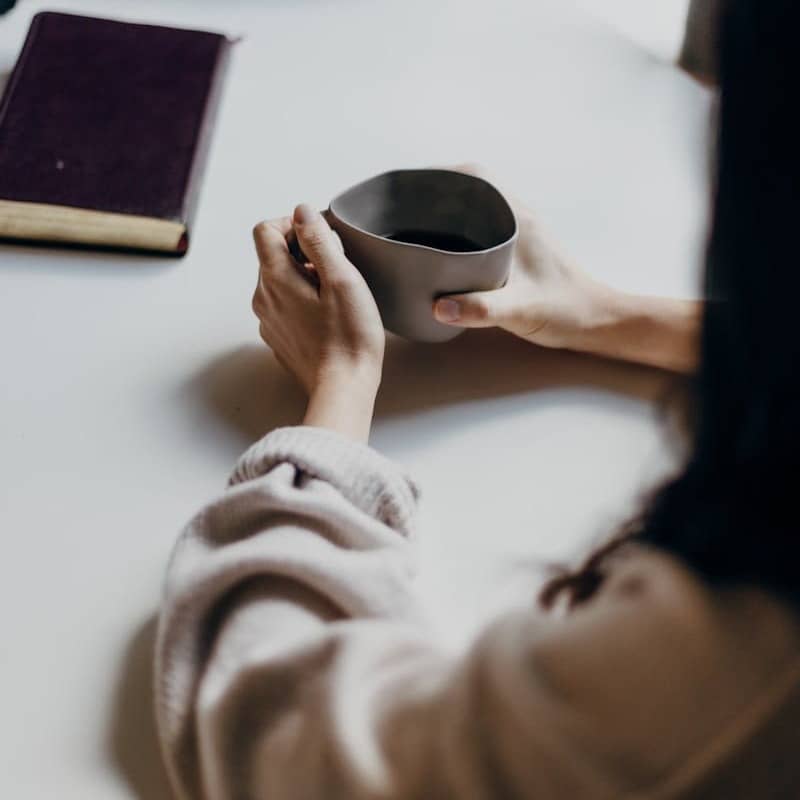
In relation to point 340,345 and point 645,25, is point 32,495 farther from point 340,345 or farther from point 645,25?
point 645,25

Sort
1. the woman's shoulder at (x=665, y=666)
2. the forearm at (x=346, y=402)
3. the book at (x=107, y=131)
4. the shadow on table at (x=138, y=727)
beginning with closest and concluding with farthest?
1. the woman's shoulder at (x=665, y=666)
2. the shadow on table at (x=138, y=727)
3. the forearm at (x=346, y=402)
4. the book at (x=107, y=131)

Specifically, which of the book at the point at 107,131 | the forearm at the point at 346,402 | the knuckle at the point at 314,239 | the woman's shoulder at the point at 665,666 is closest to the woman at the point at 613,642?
the woman's shoulder at the point at 665,666

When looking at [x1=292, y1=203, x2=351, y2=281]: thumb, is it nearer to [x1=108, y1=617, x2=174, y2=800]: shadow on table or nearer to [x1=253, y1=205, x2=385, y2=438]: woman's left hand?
[x1=253, y1=205, x2=385, y2=438]: woman's left hand

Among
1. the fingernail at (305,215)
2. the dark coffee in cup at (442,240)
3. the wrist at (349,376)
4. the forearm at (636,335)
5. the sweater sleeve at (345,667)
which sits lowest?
the sweater sleeve at (345,667)

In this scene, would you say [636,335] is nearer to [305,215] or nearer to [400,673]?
[305,215]

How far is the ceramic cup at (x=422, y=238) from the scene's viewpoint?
24.0 inches

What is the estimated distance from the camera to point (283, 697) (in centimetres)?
42

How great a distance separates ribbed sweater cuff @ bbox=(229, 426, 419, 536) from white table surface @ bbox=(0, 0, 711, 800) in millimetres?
41

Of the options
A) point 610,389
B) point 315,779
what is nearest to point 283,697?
point 315,779

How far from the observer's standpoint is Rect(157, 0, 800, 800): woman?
31 cm

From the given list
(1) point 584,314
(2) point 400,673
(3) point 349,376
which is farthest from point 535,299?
(2) point 400,673

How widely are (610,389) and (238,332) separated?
260 millimetres

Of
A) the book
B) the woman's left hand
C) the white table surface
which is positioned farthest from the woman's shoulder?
the book

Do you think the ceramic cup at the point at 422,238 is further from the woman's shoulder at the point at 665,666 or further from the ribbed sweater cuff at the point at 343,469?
the woman's shoulder at the point at 665,666
